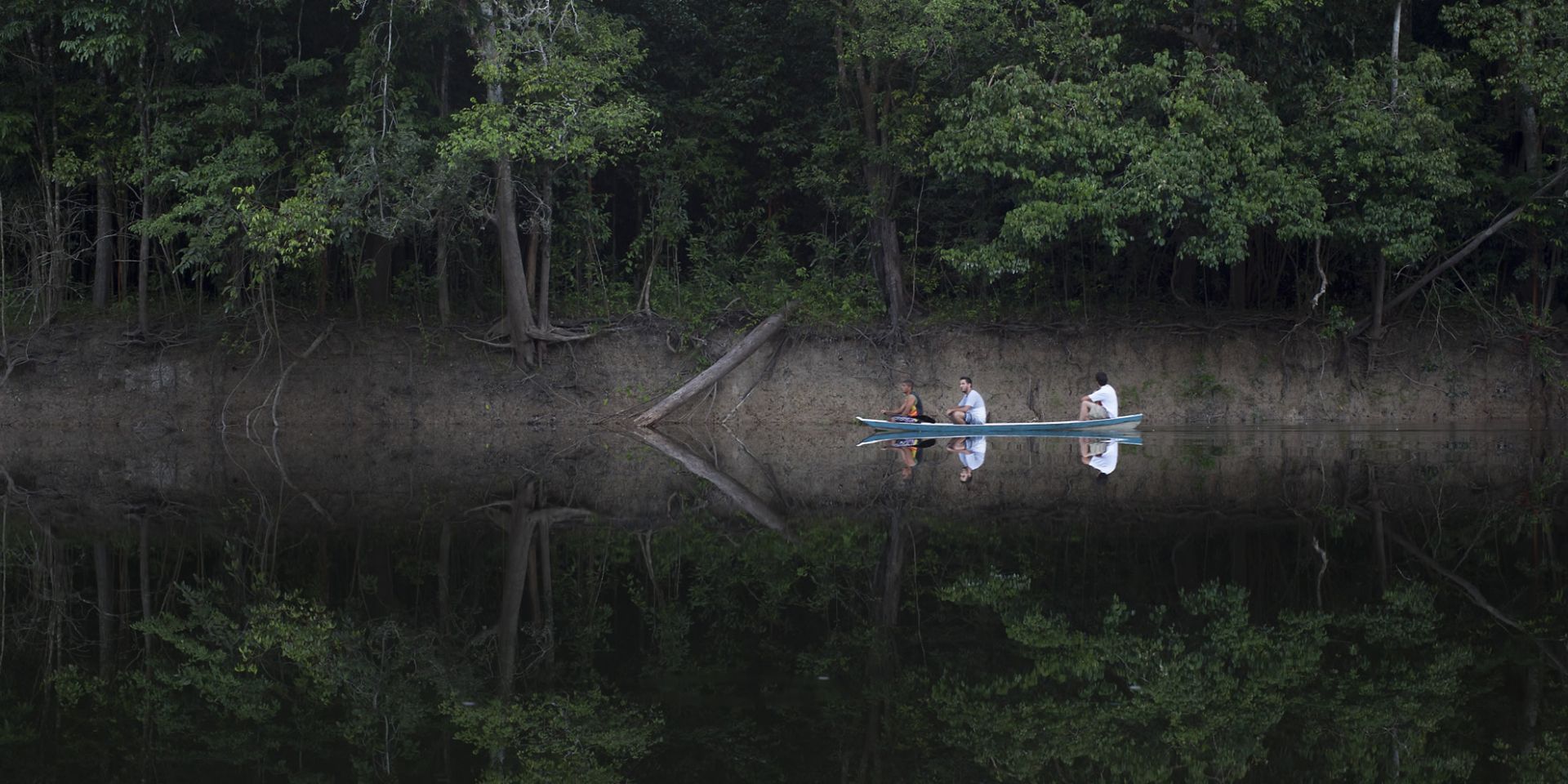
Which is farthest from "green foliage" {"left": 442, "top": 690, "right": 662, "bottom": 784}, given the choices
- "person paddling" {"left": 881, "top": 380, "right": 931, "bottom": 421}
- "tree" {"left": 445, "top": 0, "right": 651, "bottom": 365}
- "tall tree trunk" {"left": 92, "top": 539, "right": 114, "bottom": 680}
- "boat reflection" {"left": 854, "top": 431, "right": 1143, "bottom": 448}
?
"person paddling" {"left": 881, "top": 380, "right": 931, "bottom": 421}

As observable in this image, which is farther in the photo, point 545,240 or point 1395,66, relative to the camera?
point 545,240

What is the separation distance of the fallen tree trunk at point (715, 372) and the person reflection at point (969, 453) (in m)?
4.71

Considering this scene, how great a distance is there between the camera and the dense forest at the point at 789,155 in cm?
2097

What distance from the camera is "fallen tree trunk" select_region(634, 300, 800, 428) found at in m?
24.2

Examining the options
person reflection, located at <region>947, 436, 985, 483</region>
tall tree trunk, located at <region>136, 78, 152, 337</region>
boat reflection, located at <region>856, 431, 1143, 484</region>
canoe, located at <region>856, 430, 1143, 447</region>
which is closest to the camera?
person reflection, located at <region>947, 436, 985, 483</region>

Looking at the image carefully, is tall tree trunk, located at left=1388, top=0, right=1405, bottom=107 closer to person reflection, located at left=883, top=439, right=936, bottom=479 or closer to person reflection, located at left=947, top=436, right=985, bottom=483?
person reflection, located at left=947, top=436, right=985, bottom=483

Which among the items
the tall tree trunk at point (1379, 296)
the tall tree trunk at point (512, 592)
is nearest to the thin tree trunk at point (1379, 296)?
the tall tree trunk at point (1379, 296)

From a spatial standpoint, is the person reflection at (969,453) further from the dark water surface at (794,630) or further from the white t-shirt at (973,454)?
the dark water surface at (794,630)

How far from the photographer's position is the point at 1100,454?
59.2 feet

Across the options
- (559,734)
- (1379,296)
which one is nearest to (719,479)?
(559,734)

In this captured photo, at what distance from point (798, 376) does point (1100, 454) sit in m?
8.71

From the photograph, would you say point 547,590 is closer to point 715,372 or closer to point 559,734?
point 559,734

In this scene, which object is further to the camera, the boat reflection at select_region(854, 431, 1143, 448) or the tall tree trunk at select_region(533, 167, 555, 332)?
the tall tree trunk at select_region(533, 167, 555, 332)

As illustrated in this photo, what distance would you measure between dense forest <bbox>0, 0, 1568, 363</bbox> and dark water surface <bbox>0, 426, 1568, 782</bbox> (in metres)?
8.04
